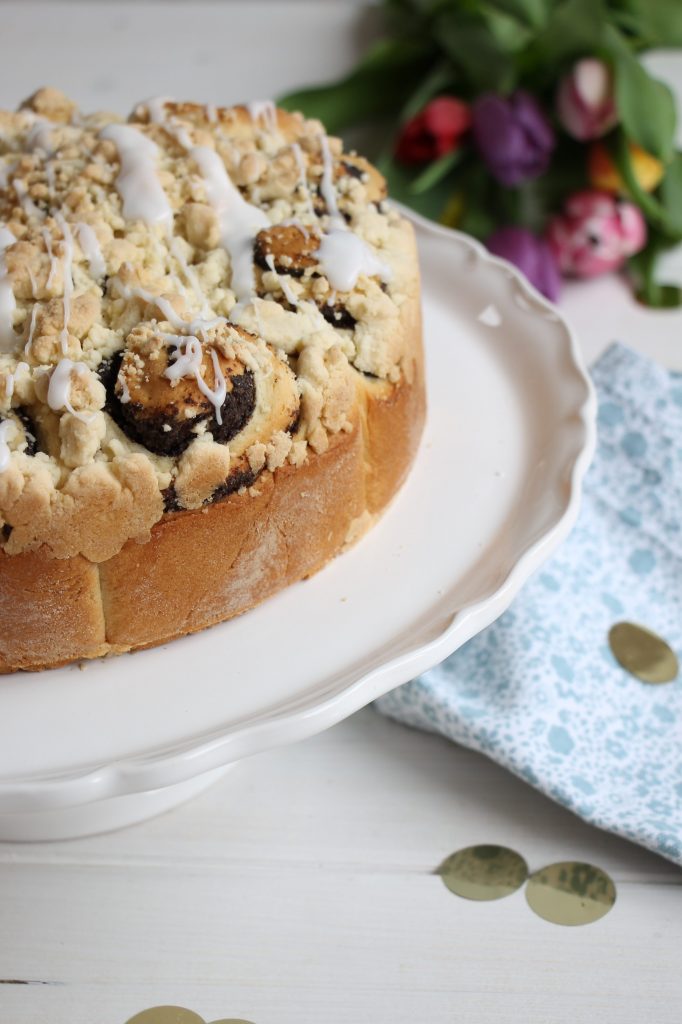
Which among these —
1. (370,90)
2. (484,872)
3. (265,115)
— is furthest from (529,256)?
(484,872)

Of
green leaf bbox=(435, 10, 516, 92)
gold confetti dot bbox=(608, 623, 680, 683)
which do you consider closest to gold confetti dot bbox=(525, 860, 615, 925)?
gold confetti dot bbox=(608, 623, 680, 683)

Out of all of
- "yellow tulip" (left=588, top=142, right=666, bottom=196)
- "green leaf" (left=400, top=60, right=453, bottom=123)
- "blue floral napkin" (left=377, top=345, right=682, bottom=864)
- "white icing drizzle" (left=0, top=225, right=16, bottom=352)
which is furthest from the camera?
"green leaf" (left=400, top=60, right=453, bottom=123)

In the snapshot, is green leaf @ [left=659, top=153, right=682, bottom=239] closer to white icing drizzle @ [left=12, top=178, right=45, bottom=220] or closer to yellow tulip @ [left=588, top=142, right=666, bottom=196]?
yellow tulip @ [left=588, top=142, right=666, bottom=196]

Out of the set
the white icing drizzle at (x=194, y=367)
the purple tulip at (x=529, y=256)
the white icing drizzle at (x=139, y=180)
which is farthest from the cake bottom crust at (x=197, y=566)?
the purple tulip at (x=529, y=256)

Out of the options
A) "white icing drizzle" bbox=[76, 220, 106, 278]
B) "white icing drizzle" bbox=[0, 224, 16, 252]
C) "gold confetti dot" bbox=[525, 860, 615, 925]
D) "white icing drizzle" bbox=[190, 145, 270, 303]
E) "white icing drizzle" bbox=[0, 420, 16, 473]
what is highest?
"white icing drizzle" bbox=[190, 145, 270, 303]

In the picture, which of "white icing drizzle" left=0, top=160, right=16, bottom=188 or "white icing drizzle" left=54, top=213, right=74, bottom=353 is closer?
"white icing drizzle" left=54, top=213, right=74, bottom=353

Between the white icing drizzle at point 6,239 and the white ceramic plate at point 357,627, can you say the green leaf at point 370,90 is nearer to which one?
the white ceramic plate at point 357,627
